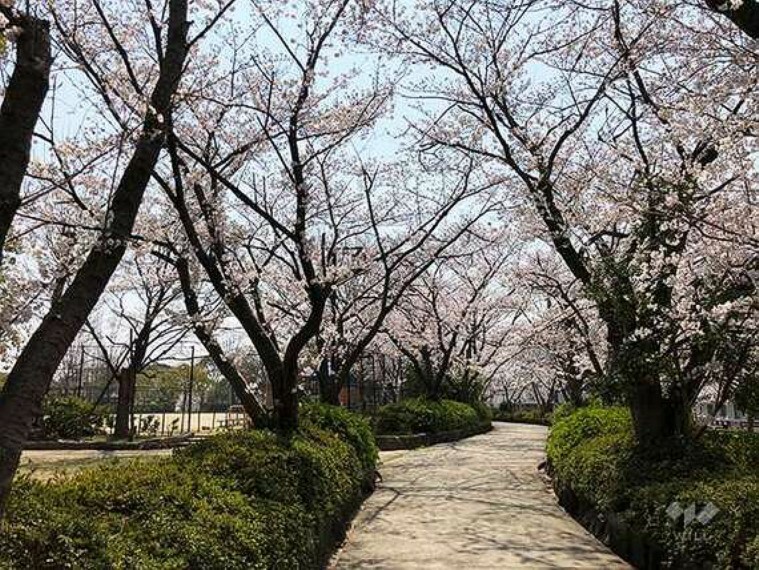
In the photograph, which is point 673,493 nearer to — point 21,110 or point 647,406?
point 647,406

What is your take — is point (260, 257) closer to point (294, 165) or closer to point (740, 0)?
point (294, 165)

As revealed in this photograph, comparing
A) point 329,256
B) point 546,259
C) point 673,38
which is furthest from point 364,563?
Result: point 546,259

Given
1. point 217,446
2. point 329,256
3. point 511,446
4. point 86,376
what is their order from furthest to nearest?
point 86,376, point 511,446, point 329,256, point 217,446

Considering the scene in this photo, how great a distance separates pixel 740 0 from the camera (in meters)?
4.19

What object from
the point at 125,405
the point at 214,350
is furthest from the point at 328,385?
the point at 125,405

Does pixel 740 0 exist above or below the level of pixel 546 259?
below

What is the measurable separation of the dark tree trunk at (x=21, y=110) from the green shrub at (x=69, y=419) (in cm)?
1770

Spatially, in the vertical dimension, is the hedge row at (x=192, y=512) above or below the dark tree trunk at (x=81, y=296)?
below

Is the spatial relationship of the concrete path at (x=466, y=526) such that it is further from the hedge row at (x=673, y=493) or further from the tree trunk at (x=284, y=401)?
the tree trunk at (x=284, y=401)

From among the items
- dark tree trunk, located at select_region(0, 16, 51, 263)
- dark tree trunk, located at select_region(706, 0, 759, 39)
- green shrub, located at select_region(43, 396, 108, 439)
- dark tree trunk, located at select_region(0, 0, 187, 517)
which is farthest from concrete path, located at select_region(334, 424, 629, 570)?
green shrub, located at select_region(43, 396, 108, 439)

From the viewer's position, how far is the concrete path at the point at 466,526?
20.9 feet

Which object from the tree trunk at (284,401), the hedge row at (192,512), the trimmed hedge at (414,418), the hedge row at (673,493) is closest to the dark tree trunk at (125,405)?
the trimmed hedge at (414,418)

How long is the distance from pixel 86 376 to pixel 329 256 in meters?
28.1

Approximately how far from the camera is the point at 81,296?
2.79 m
